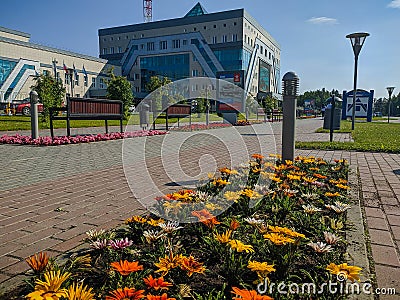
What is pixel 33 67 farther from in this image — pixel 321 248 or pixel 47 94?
pixel 321 248

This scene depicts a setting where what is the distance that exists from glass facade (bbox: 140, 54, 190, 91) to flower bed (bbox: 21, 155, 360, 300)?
6626 cm

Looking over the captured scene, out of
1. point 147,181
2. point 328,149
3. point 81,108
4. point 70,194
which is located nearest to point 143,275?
point 70,194

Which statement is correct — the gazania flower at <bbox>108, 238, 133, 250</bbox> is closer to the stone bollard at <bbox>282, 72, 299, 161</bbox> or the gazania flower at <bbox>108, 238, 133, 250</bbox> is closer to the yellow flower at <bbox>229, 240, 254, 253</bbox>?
the yellow flower at <bbox>229, 240, 254, 253</bbox>

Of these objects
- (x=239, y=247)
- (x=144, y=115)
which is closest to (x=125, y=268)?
(x=239, y=247)

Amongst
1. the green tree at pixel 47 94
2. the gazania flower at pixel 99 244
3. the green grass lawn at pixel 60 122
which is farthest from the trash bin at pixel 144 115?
the gazania flower at pixel 99 244

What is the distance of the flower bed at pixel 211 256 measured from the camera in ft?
5.56

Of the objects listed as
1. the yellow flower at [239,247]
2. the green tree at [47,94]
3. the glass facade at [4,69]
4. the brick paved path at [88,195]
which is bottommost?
the brick paved path at [88,195]

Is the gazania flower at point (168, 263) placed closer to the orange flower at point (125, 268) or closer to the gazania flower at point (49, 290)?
the orange flower at point (125, 268)

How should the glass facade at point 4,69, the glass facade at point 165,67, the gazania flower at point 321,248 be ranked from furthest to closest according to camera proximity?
the glass facade at point 165,67 < the glass facade at point 4,69 < the gazania flower at point 321,248

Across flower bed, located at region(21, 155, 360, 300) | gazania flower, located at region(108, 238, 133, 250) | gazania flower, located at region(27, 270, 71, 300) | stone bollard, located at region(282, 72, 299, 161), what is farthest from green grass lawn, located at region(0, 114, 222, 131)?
gazania flower, located at region(27, 270, 71, 300)

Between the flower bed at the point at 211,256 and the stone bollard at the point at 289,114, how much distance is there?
1.84 m

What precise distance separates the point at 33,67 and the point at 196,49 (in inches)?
1240

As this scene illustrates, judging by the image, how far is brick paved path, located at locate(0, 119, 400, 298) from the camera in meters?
2.52

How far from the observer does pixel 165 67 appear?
231 ft
